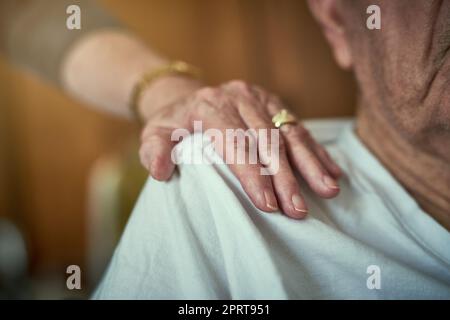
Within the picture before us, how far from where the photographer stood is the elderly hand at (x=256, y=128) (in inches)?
23.7

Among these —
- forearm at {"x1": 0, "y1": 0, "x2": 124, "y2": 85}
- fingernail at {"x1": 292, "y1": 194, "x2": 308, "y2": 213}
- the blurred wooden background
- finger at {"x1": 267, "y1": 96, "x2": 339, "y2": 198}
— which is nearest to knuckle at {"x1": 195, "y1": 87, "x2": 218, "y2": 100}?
finger at {"x1": 267, "y1": 96, "x2": 339, "y2": 198}

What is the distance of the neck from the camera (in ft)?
2.47

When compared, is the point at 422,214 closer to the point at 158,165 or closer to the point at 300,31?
the point at 158,165

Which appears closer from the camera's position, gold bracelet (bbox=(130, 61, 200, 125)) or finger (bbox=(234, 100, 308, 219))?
finger (bbox=(234, 100, 308, 219))

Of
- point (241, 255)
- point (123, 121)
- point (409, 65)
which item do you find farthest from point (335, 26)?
point (123, 121)

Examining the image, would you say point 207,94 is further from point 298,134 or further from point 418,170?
point 418,170

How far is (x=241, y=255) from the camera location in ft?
1.87

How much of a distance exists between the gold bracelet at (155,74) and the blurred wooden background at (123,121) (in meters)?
1.46

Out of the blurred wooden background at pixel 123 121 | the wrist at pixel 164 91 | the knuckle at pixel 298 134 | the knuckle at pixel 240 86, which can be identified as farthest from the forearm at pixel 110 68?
the blurred wooden background at pixel 123 121

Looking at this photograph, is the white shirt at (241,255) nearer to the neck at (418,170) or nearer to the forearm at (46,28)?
the neck at (418,170)

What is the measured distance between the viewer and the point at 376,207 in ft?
2.34

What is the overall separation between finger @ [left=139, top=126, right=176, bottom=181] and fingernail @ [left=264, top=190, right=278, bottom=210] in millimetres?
140

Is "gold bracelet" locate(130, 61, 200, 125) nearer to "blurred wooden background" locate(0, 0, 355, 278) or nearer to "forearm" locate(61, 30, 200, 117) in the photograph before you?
"forearm" locate(61, 30, 200, 117)
